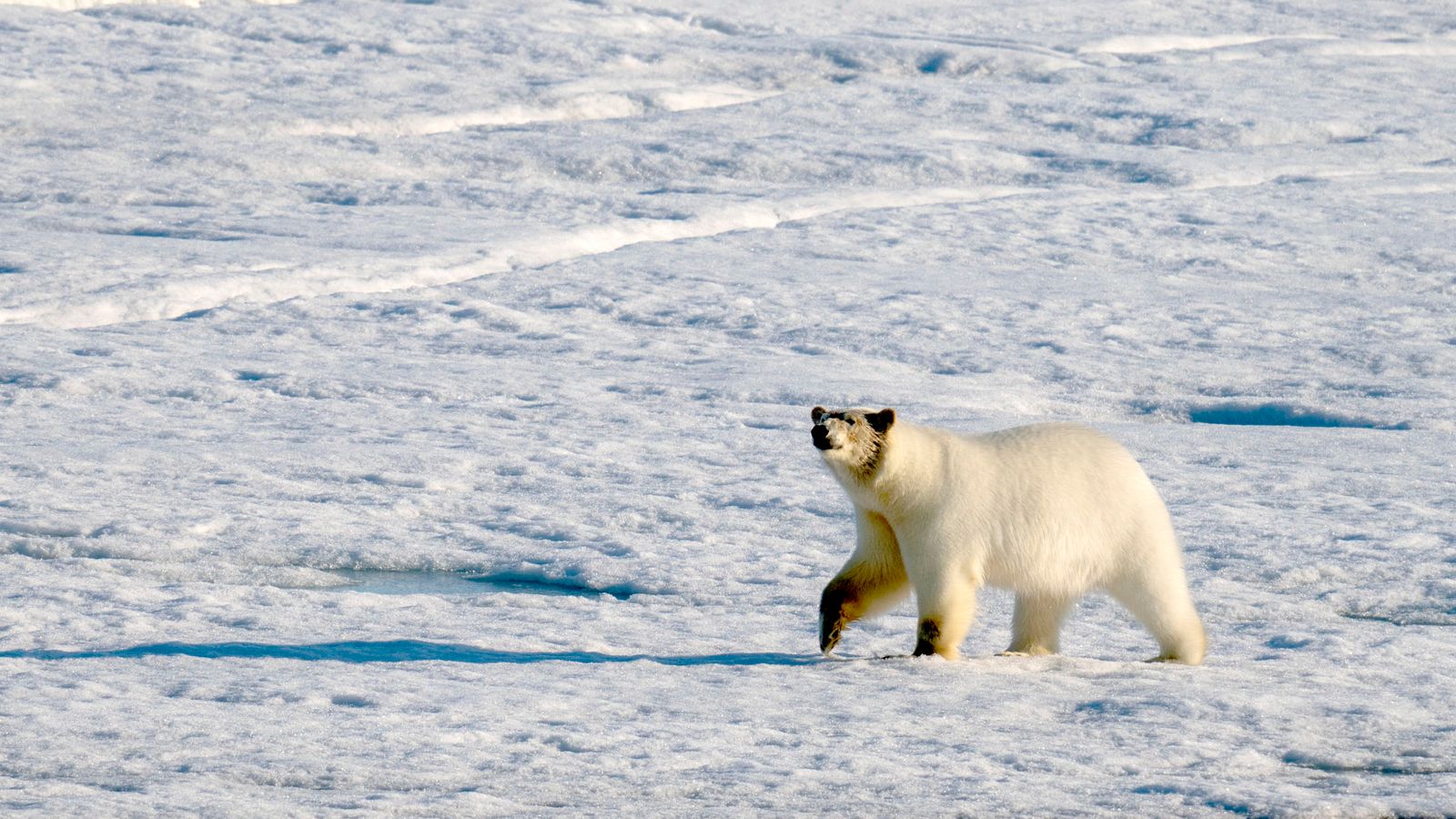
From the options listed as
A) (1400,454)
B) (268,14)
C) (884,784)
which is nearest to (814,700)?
(884,784)

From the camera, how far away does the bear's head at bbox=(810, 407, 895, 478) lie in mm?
4391

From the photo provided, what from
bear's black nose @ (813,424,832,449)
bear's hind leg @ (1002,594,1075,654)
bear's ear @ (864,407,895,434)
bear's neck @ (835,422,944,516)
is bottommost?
bear's hind leg @ (1002,594,1075,654)

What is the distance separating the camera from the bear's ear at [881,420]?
14.4 feet

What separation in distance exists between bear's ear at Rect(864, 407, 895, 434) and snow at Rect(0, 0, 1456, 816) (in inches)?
23.7

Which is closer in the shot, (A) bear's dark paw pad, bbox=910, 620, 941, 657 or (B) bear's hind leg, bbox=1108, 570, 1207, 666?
(A) bear's dark paw pad, bbox=910, 620, 941, 657

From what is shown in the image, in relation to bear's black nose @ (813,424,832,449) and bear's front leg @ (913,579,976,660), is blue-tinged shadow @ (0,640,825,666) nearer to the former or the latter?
bear's front leg @ (913,579,976,660)

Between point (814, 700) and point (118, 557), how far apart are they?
2.65m

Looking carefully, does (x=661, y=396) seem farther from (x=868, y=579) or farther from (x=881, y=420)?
(x=881, y=420)

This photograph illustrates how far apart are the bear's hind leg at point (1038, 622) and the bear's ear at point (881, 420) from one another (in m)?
0.65

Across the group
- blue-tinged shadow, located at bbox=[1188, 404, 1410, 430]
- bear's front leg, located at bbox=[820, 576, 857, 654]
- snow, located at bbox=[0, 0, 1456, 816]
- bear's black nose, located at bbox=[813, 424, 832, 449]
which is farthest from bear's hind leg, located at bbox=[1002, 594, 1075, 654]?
blue-tinged shadow, located at bbox=[1188, 404, 1410, 430]

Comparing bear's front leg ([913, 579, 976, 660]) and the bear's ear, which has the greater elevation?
the bear's ear

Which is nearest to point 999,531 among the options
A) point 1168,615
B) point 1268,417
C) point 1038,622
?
point 1038,622

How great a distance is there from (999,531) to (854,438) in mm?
463

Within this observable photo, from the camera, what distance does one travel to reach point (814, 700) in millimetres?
4180
